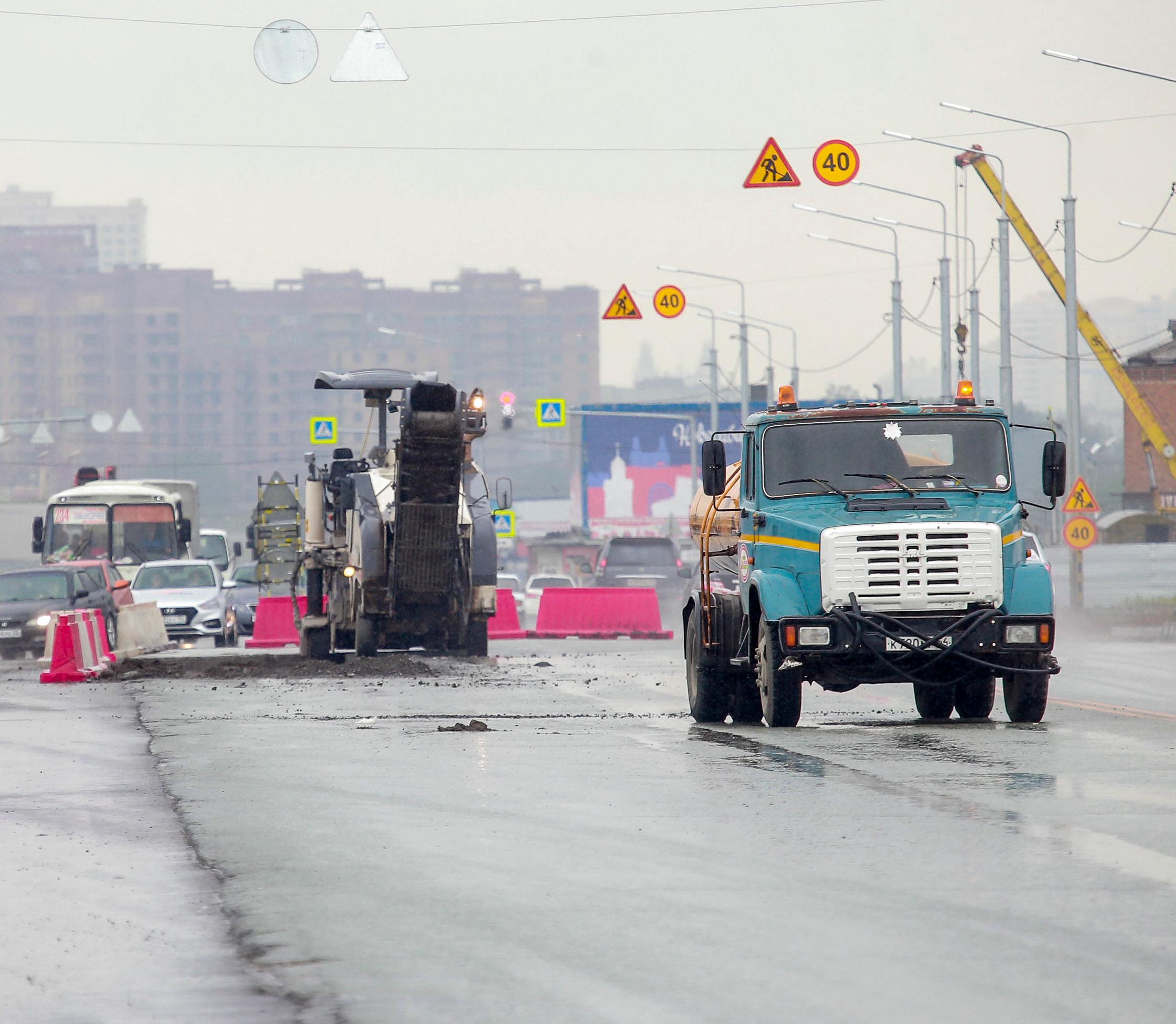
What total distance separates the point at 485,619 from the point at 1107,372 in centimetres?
3738

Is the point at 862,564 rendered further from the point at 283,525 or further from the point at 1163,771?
the point at 283,525

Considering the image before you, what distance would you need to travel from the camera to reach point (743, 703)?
15.5 m

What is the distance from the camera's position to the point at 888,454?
1433 centimetres

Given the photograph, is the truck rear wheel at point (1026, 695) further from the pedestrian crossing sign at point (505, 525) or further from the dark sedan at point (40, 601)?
the pedestrian crossing sign at point (505, 525)

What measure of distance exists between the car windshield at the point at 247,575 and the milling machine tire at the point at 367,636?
20012mm

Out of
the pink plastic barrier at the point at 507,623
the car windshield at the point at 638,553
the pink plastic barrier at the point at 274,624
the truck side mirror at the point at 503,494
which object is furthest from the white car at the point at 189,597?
the truck side mirror at the point at 503,494

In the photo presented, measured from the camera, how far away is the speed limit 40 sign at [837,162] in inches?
1147

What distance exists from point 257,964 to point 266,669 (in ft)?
60.0

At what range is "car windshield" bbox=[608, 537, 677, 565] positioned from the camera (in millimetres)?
42281

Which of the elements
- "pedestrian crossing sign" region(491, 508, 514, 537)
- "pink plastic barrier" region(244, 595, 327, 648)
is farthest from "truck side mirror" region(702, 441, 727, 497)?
"pedestrian crossing sign" region(491, 508, 514, 537)

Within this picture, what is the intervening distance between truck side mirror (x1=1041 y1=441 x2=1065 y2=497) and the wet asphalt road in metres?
1.77

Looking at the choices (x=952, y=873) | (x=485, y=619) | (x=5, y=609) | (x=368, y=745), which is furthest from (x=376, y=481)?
(x=952, y=873)

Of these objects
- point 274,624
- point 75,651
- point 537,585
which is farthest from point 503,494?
point 537,585

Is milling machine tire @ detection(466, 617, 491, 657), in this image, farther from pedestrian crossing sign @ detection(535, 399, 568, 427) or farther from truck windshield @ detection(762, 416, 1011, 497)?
pedestrian crossing sign @ detection(535, 399, 568, 427)
